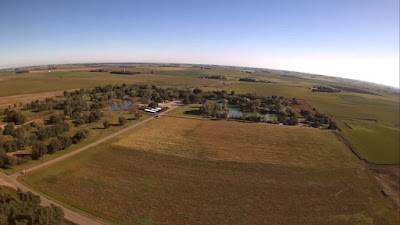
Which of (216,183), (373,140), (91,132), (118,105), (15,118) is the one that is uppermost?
(118,105)

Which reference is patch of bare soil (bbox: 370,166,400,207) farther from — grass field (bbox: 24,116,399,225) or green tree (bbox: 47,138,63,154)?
green tree (bbox: 47,138,63,154)

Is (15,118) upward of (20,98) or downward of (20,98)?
downward

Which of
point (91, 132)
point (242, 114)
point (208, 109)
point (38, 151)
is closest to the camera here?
point (38, 151)

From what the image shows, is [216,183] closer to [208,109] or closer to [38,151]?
[38,151]

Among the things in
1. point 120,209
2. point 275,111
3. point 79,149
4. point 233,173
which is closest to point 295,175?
point 233,173

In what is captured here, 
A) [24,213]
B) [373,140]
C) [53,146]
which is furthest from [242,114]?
[24,213]

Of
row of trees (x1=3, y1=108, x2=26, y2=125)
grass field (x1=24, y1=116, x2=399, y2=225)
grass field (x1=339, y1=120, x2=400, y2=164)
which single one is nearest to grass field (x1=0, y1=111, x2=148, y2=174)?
row of trees (x1=3, y1=108, x2=26, y2=125)

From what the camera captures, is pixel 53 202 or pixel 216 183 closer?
pixel 53 202

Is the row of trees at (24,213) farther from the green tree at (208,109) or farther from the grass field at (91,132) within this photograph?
the green tree at (208,109)
